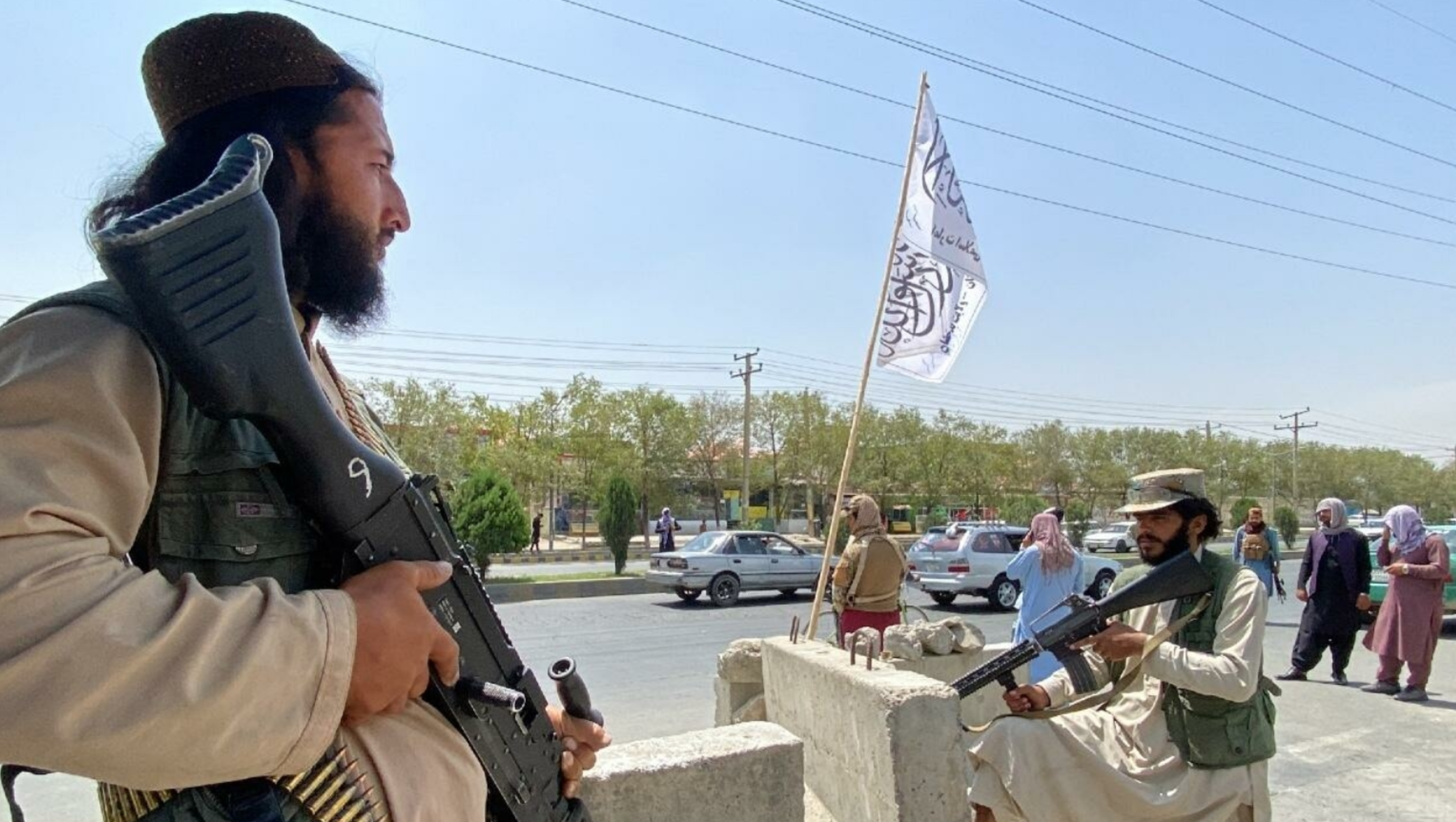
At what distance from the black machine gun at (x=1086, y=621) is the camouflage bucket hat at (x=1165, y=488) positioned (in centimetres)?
21

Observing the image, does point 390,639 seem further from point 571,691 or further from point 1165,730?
point 1165,730

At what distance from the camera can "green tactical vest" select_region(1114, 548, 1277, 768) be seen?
2.98 metres

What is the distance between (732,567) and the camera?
16.0 metres

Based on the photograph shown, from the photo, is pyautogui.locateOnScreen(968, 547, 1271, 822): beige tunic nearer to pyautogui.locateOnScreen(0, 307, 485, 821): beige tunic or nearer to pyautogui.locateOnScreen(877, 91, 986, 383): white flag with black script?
pyautogui.locateOnScreen(877, 91, 986, 383): white flag with black script

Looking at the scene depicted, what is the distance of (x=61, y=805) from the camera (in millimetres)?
4879

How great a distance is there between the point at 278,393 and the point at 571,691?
715mm

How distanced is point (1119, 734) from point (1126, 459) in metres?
51.5

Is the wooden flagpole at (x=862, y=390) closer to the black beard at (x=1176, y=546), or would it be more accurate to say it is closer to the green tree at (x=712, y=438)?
the black beard at (x=1176, y=546)

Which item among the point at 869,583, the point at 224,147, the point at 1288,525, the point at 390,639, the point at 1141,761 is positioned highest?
the point at 224,147

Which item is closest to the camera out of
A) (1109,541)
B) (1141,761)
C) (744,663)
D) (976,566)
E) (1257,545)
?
(1141,761)

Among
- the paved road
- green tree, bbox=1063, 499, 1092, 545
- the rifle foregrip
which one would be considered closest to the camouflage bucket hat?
the rifle foregrip

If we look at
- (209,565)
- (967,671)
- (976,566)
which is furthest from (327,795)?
(976,566)

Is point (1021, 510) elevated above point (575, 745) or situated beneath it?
situated beneath

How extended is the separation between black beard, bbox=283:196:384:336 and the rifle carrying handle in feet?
2.15
